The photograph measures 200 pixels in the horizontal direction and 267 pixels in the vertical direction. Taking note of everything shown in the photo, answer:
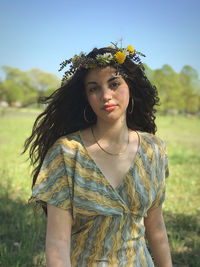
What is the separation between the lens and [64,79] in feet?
6.66

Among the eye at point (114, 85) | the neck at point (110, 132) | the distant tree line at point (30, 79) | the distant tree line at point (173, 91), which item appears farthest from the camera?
the distant tree line at point (30, 79)

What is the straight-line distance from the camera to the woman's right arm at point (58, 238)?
162cm

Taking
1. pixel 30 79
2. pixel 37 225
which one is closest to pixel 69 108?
pixel 37 225

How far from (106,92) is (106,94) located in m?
0.02

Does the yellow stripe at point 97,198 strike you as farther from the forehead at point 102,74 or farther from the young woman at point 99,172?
the forehead at point 102,74

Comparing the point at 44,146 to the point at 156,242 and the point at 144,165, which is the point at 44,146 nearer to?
the point at 144,165

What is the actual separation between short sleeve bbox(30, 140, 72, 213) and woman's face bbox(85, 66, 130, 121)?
34 cm

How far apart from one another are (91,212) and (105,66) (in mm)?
884

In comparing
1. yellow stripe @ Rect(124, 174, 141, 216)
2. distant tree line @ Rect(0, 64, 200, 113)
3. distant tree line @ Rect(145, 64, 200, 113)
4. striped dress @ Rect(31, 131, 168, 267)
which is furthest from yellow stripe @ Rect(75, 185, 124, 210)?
distant tree line @ Rect(145, 64, 200, 113)

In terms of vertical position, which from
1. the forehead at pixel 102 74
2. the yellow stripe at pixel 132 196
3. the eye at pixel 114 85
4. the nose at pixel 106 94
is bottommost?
the yellow stripe at pixel 132 196

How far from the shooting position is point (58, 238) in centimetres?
166

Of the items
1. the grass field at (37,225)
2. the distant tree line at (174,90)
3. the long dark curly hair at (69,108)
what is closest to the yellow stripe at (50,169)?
the long dark curly hair at (69,108)

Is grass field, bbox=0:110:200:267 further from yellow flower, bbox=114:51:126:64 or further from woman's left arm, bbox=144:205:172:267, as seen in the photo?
yellow flower, bbox=114:51:126:64

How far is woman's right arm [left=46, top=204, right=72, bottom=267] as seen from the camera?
1.62 m
